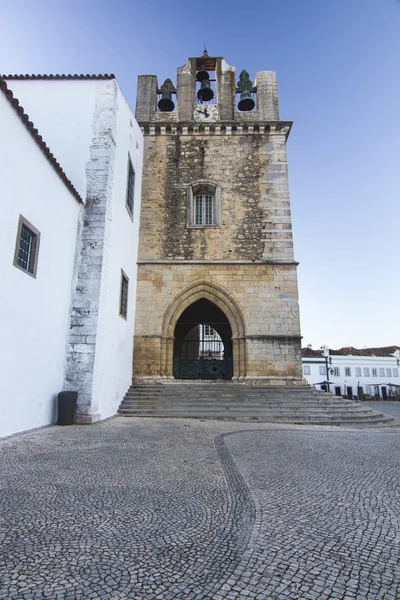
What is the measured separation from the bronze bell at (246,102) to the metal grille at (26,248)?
1082 centimetres

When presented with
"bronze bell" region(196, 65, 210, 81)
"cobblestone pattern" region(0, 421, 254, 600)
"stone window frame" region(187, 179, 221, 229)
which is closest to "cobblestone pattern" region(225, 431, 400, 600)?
"cobblestone pattern" region(0, 421, 254, 600)

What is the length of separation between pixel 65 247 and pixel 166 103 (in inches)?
368

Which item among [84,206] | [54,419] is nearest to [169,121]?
[84,206]

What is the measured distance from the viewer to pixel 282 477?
11.2 feet

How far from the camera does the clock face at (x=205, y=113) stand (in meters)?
13.4

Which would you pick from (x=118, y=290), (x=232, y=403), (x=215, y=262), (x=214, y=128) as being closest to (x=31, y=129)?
(x=118, y=290)

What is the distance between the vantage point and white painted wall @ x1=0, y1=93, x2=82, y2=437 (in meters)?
5.23

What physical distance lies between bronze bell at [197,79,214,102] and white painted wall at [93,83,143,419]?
3978 millimetres

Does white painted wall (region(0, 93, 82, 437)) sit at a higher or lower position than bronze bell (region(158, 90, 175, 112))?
lower

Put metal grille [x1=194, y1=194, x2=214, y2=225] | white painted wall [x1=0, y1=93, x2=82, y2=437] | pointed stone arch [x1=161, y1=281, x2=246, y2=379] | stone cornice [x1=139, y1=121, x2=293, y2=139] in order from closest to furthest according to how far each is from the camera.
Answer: white painted wall [x1=0, y1=93, x2=82, y2=437] < pointed stone arch [x1=161, y1=281, x2=246, y2=379] < metal grille [x1=194, y1=194, x2=214, y2=225] < stone cornice [x1=139, y1=121, x2=293, y2=139]

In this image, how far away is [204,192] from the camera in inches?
505

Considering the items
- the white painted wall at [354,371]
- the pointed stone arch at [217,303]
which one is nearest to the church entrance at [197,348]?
the pointed stone arch at [217,303]

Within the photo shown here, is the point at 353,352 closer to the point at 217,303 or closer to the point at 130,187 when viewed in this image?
the point at 217,303

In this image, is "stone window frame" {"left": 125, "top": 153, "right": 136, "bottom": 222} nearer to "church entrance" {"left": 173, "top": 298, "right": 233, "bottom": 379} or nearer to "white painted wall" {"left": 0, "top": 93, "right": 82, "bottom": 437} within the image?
"white painted wall" {"left": 0, "top": 93, "right": 82, "bottom": 437}
